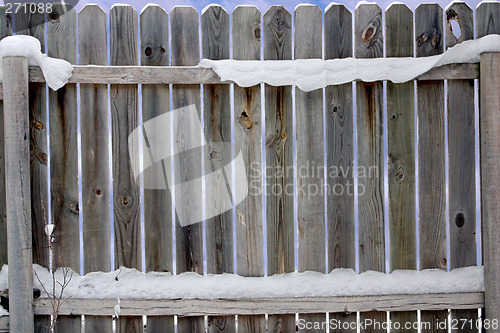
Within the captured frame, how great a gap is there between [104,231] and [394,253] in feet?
5.86

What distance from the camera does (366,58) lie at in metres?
2.70

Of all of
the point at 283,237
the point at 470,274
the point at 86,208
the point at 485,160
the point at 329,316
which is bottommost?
the point at 329,316

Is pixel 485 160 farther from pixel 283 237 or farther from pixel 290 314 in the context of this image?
pixel 290 314

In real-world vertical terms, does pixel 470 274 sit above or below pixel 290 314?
above

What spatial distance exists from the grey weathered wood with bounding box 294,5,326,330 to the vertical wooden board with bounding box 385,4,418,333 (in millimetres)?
433

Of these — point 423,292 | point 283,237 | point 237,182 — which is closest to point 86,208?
point 237,182

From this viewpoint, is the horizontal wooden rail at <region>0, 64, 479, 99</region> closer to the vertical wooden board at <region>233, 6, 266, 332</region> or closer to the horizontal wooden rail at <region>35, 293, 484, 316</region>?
the vertical wooden board at <region>233, 6, 266, 332</region>

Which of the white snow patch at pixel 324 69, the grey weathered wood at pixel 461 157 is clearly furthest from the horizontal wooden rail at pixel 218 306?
the white snow patch at pixel 324 69

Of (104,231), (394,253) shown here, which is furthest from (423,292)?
(104,231)

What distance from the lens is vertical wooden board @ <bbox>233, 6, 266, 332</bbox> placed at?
2672mm

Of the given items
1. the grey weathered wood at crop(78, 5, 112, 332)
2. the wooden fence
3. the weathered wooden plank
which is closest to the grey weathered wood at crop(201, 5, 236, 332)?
the wooden fence

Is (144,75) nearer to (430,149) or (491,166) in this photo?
(430,149)

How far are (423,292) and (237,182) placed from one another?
4.33 ft

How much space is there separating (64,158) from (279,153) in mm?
1309
